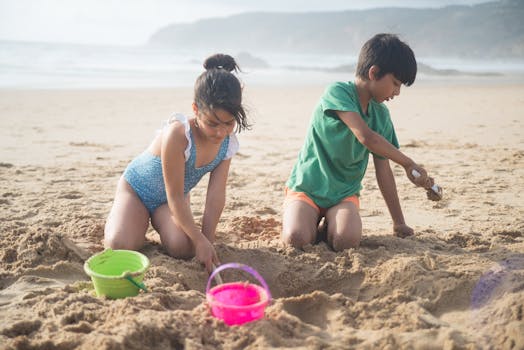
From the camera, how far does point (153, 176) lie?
302 cm

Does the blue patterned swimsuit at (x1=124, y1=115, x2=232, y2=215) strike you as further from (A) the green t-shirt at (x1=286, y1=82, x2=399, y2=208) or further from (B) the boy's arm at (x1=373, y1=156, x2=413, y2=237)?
(B) the boy's arm at (x1=373, y1=156, x2=413, y2=237)

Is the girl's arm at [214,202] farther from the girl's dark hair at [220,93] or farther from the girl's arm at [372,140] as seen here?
the girl's arm at [372,140]

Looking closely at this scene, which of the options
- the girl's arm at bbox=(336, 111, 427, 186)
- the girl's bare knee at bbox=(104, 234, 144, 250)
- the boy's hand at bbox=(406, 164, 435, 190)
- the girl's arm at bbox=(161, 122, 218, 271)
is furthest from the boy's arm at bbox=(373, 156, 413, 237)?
the girl's bare knee at bbox=(104, 234, 144, 250)

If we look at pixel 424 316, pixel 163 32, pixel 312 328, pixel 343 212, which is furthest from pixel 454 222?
pixel 163 32

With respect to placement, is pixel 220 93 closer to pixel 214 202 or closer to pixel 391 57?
pixel 214 202

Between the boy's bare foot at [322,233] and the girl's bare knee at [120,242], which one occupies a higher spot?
the girl's bare knee at [120,242]

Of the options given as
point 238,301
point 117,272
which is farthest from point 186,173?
point 238,301

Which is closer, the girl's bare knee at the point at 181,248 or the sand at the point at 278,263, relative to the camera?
the sand at the point at 278,263

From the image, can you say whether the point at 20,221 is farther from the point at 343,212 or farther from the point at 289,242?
the point at 343,212

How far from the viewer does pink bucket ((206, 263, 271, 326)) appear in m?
1.84

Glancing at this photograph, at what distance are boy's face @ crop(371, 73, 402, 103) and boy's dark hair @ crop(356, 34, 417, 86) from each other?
0.07 ft

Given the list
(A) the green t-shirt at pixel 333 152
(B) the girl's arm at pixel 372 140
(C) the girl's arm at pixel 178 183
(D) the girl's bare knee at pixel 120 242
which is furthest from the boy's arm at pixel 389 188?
(D) the girl's bare knee at pixel 120 242

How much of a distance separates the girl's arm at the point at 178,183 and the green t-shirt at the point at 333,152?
84cm

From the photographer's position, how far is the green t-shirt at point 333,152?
3.03 m
